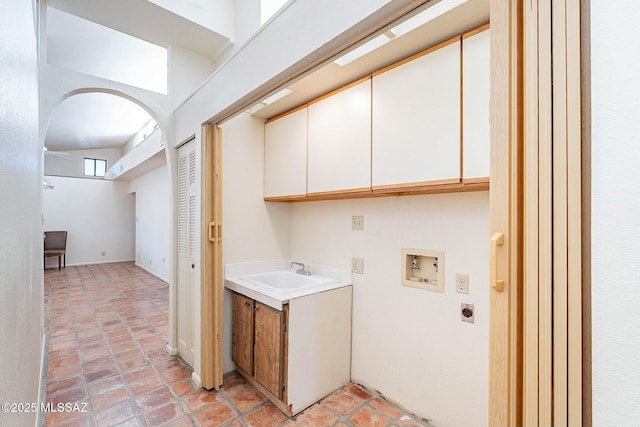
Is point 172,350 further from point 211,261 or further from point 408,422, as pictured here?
point 408,422

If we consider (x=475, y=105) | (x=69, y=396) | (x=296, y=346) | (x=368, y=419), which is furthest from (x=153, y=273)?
(x=475, y=105)

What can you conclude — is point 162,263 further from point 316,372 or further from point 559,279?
point 559,279

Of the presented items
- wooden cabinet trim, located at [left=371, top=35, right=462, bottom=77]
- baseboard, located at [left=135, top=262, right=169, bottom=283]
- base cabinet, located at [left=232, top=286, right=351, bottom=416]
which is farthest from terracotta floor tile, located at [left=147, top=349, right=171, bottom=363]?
baseboard, located at [left=135, top=262, right=169, bottom=283]

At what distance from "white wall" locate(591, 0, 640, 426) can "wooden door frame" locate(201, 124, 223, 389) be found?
7.09 ft

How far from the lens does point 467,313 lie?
1.70 metres

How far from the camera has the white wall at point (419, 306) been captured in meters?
1.67

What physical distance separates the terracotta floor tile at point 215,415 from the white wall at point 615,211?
2.05m

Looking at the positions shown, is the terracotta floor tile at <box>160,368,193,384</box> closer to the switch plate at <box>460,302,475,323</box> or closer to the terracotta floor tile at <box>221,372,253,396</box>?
the terracotta floor tile at <box>221,372,253,396</box>

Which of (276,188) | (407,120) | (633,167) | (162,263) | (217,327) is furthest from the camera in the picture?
(162,263)

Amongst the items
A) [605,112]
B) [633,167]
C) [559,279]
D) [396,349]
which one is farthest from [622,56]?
[396,349]

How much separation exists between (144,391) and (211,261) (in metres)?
1.12

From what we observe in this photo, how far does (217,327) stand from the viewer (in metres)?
2.27

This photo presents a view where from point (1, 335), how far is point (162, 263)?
6.06 m

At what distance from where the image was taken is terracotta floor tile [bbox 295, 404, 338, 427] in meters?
1.90
